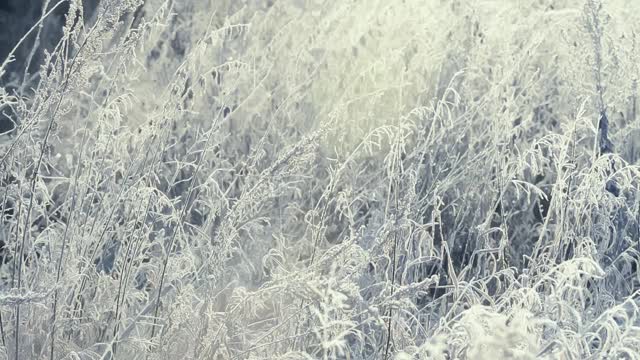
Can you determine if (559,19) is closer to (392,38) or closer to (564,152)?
(392,38)

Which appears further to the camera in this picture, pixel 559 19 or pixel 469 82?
pixel 559 19

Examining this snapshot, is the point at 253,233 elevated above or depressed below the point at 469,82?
below

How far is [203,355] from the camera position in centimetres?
164

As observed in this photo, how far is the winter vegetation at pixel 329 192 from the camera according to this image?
1600mm

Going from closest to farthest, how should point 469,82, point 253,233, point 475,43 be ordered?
point 253,233
point 469,82
point 475,43

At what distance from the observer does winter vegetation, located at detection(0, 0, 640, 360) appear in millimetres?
1600

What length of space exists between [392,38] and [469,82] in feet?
2.26

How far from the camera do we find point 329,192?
174 cm

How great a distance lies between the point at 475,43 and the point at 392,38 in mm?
442

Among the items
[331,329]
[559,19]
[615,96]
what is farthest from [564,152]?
[559,19]

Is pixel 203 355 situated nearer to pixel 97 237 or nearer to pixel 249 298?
pixel 249 298

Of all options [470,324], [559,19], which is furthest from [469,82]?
[470,324]

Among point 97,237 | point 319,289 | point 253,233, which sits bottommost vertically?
point 253,233

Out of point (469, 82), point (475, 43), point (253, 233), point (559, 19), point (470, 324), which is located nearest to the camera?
point (470, 324)
